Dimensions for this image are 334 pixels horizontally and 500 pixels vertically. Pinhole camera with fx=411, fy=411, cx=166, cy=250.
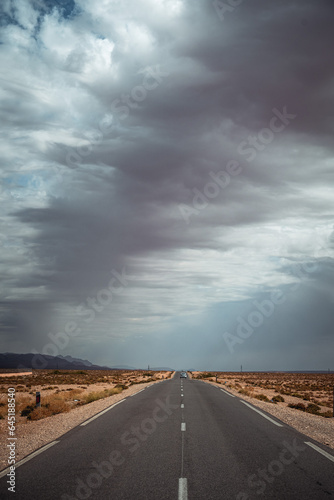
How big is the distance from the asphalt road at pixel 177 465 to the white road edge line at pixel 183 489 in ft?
0.05

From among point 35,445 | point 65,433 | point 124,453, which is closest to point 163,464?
point 124,453

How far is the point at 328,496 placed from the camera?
6.18 metres

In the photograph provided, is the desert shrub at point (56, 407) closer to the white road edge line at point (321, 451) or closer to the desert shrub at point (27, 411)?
the desert shrub at point (27, 411)

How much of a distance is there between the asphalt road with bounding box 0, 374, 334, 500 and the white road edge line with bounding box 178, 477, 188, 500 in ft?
0.05

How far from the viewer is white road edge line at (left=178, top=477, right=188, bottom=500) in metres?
6.05

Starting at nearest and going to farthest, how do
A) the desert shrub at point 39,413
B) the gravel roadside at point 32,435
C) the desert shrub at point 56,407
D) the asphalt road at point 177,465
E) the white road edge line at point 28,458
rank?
the asphalt road at point 177,465 → the white road edge line at point 28,458 → the gravel roadside at point 32,435 → the desert shrub at point 39,413 → the desert shrub at point 56,407

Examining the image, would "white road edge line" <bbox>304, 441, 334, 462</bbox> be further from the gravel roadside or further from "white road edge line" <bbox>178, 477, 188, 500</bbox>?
the gravel roadside

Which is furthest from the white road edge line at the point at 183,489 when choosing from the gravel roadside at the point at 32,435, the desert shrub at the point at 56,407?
the desert shrub at the point at 56,407

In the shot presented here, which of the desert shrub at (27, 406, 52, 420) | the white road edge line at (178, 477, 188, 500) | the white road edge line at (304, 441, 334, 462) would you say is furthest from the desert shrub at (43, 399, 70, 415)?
the white road edge line at (178, 477, 188, 500)

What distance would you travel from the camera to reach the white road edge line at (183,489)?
6047 millimetres

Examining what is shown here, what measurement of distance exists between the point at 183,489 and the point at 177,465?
5.15 ft

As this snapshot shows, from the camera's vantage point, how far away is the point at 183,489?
21.2 ft

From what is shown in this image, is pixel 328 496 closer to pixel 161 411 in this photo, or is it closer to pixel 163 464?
pixel 163 464

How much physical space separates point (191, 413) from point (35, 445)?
7.65 m
